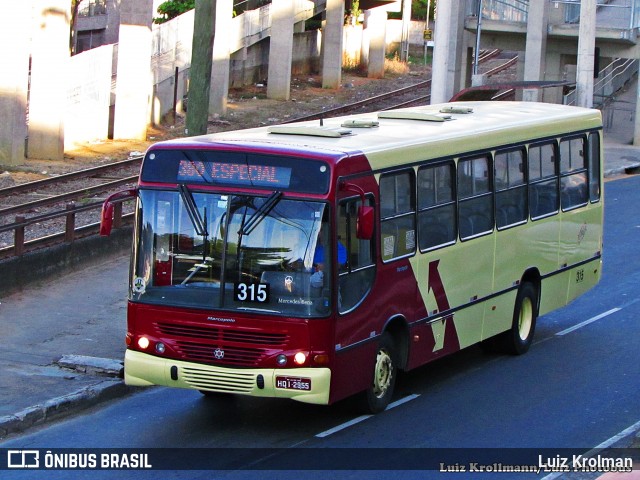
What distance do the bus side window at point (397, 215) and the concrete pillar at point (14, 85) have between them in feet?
58.5

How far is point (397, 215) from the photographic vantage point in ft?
37.5

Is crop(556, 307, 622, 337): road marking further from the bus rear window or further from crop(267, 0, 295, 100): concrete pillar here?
crop(267, 0, 295, 100): concrete pillar

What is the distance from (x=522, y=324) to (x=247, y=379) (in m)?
5.23

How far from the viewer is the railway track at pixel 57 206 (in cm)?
1622

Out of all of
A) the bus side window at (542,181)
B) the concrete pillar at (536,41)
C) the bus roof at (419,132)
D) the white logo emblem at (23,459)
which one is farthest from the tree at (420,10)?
the white logo emblem at (23,459)

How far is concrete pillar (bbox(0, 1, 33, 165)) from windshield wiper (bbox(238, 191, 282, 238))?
18.6 m

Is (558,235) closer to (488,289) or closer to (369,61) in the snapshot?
(488,289)

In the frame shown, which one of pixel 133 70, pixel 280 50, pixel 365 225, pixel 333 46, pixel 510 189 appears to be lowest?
pixel 365 225

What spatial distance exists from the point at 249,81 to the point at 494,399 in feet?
121

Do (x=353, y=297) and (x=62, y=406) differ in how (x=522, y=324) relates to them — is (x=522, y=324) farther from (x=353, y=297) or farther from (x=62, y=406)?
(x=62, y=406)

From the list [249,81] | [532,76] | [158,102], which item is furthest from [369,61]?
[158,102]

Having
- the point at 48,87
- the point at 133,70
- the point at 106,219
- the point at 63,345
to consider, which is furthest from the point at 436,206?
the point at 133,70

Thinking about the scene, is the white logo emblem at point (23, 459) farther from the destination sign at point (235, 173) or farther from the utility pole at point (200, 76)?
the utility pole at point (200, 76)

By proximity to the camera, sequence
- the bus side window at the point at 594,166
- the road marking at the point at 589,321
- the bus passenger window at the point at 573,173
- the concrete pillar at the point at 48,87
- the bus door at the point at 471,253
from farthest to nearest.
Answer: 1. the concrete pillar at the point at 48,87
2. the bus side window at the point at 594,166
3. the road marking at the point at 589,321
4. the bus passenger window at the point at 573,173
5. the bus door at the point at 471,253
